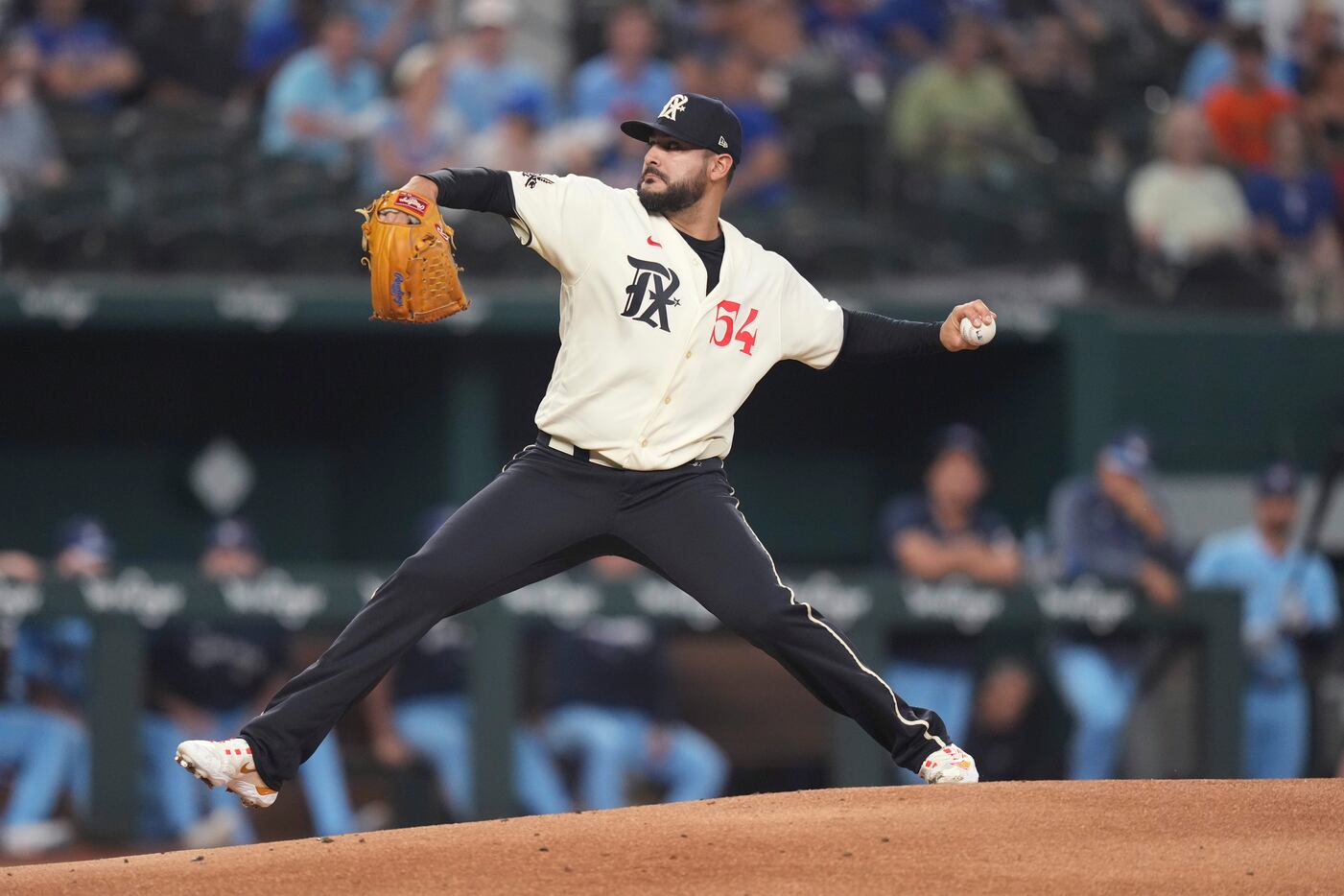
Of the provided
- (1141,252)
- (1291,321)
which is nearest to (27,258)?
(1141,252)

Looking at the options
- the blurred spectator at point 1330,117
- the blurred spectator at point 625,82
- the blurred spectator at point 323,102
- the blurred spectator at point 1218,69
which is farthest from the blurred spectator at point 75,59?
the blurred spectator at point 1330,117

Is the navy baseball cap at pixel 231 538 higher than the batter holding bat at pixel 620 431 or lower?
lower

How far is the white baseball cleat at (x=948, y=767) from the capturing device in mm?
4980

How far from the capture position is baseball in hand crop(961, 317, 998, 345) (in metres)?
4.90

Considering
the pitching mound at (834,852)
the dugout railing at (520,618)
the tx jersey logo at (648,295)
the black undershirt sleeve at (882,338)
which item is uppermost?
the tx jersey logo at (648,295)

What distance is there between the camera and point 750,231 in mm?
9555

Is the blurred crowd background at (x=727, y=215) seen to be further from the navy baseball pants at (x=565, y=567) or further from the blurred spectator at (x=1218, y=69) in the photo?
the navy baseball pants at (x=565, y=567)

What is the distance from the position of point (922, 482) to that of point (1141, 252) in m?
1.76

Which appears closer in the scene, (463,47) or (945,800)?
(945,800)

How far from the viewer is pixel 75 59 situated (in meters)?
9.66

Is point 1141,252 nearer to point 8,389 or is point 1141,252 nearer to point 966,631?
point 966,631

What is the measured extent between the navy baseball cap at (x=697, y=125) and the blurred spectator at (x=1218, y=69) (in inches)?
288

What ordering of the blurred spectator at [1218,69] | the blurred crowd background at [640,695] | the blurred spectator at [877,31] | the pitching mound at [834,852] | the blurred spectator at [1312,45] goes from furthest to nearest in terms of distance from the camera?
1. the blurred spectator at [1312,45]
2. the blurred spectator at [1218,69]
3. the blurred spectator at [877,31]
4. the blurred crowd background at [640,695]
5. the pitching mound at [834,852]

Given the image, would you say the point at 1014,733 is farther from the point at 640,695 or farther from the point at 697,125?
the point at 697,125
